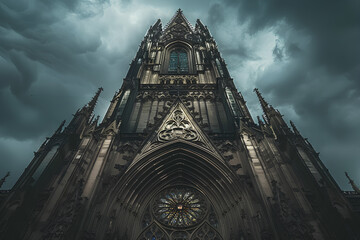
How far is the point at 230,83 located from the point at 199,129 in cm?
589

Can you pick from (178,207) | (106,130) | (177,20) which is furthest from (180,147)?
(177,20)

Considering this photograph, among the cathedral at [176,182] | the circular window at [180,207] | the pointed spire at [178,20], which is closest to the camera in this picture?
the cathedral at [176,182]

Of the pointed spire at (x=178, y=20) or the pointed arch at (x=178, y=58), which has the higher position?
the pointed spire at (x=178, y=20)

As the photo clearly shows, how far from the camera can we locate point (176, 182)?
10789 mm

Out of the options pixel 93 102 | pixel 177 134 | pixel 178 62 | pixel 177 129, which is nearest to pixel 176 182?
pixel 177 134

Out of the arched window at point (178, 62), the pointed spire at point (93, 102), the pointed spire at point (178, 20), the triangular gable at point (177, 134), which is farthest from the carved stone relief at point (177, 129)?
the pointed spire at point (178, 20)

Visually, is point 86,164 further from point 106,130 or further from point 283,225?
point 283,225

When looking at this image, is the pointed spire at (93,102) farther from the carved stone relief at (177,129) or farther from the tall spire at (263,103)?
the tall spire at (263,103)

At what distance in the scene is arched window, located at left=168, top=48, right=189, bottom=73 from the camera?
71.2ft

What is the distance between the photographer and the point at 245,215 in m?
7.97

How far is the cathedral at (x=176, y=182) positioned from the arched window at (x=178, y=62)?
8.41m

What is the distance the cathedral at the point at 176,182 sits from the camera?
6559 millimetres

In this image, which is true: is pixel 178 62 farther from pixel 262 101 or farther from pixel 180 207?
pixel 180 207

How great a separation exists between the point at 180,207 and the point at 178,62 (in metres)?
17.1
